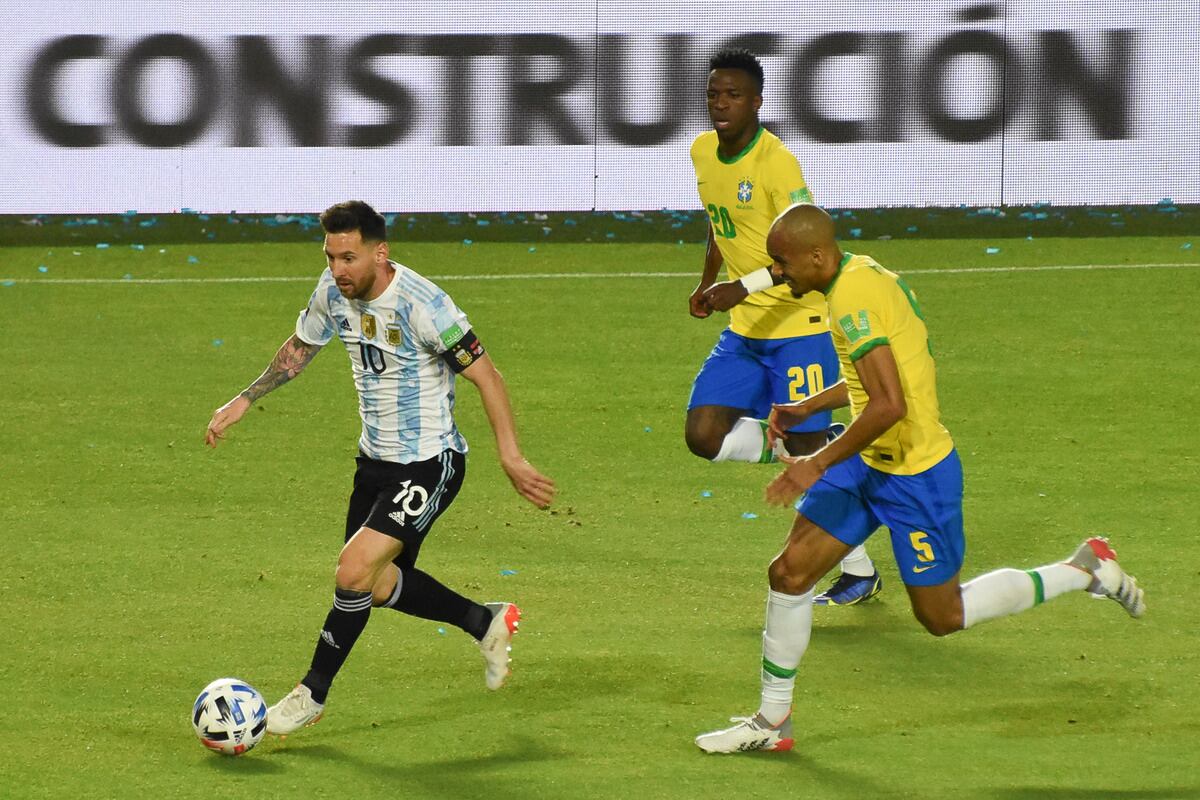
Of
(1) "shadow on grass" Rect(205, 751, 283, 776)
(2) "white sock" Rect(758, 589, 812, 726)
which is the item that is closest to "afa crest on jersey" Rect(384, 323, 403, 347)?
(1) "shadow on grass" Rect(205, 751, 283, 776)

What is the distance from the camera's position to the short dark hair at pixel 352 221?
6605mm

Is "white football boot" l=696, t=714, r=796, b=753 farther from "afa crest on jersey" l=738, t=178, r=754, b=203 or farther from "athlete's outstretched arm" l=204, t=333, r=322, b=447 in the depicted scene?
"afa crest on jersey" l=738, t=178, r=754, b=203

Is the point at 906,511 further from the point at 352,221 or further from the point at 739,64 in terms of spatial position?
the point at 739,64

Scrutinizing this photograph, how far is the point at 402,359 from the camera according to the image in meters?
6.88

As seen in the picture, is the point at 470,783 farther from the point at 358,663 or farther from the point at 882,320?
the point at 882,320

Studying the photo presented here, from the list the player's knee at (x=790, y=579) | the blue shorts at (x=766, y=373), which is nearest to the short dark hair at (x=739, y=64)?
the blue shorts at (x=766, y=373)

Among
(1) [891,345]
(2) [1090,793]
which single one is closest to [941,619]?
(2) [1090,793]

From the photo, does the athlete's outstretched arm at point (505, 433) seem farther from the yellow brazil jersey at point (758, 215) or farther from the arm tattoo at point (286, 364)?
the yellow brazil jersey at point (758, 215)

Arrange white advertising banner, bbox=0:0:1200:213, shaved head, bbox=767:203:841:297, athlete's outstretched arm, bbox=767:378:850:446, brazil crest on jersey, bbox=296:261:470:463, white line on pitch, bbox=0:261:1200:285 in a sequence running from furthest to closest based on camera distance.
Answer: white advertising banner, bbox=0:0:1200:213
white line on pitch, bbox=0:261:1200:285
athlete's outstretched arm, bbox=767:378:850:446
brazil crest on jersey, bbox=296:261:470:463
shaved head, bbox=767:203:841:297

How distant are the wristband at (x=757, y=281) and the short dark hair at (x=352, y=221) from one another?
2.10 metres

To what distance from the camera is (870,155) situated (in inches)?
730

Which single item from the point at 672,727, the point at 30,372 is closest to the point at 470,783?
the point at 672,727

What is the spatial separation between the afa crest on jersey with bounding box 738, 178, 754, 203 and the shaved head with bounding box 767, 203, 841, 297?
230cm

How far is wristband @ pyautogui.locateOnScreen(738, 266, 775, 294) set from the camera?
825cm
